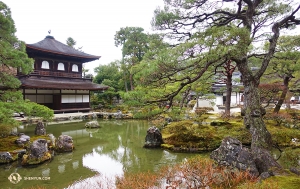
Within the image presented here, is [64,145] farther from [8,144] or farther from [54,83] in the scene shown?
[54,83]

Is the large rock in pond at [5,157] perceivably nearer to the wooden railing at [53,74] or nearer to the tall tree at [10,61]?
the tall tree at [10,61]

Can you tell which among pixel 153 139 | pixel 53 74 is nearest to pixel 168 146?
pixel 153 139

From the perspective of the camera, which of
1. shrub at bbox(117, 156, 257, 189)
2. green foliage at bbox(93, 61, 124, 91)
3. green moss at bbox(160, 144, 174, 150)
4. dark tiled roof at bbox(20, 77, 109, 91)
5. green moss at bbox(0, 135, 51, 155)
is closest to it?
shrub at bbox(117, 156, 257, 189)

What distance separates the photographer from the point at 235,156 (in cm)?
450

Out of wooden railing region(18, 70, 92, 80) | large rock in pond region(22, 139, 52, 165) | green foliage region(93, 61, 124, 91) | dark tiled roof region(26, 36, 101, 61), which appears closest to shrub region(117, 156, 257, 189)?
large rock in pond region(22, 139, 52, 165)

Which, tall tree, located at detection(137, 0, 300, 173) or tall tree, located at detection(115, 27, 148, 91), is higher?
tall tree, located at detection(115, 27, 148, 91)

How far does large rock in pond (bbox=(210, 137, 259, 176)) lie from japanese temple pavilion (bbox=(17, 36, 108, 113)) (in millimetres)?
14132

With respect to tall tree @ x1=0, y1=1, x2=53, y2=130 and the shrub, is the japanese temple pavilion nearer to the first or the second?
tall tree @ x1=0, y1=1, x2=53, y2=130

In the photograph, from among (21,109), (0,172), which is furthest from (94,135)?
(0,172)

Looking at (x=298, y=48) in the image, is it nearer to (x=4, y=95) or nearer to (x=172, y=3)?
(x=172, y=3)

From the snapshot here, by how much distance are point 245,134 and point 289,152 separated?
10.1 feet

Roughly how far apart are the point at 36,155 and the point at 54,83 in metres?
11.9

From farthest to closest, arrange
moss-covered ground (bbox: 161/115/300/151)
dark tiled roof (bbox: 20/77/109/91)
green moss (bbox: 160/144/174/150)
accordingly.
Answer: dark tiled roof (bbox: 20/77/109/91), green moss (bbox: 160/144/174/150), moss-covered ground (bbox: 161/115/300/151)

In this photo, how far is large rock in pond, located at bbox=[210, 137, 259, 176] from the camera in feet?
13.7
